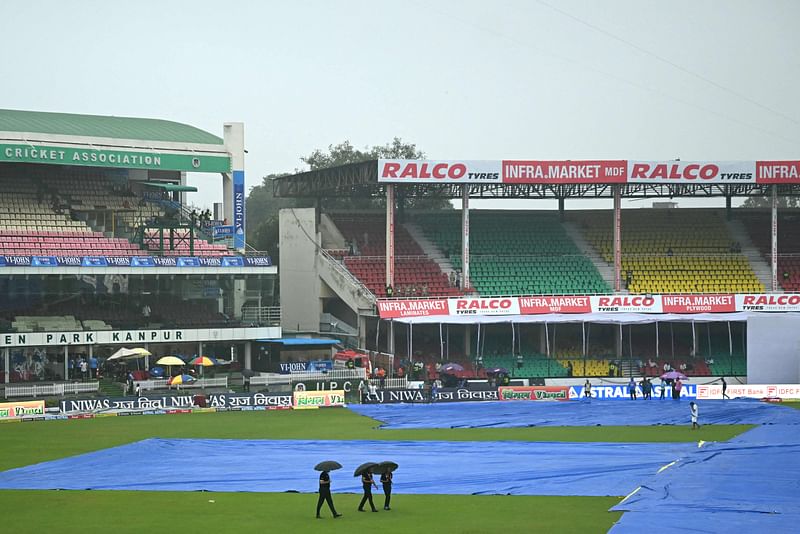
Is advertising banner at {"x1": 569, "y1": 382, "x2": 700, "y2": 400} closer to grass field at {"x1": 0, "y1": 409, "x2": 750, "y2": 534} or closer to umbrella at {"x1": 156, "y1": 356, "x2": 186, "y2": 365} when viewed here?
umbrella at {"x1": 156, "y1": 356, "x2": 186, "y2": 365}

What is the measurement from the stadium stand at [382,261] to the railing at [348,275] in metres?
0.51

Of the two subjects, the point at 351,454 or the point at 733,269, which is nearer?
the point at 351,454

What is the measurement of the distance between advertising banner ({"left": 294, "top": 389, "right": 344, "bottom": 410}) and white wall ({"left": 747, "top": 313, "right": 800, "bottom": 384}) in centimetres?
2163

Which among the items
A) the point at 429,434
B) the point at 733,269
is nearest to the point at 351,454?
the point at 429,434

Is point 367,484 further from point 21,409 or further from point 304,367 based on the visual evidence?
point 304,367

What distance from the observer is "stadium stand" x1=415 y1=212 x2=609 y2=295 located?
67500mm

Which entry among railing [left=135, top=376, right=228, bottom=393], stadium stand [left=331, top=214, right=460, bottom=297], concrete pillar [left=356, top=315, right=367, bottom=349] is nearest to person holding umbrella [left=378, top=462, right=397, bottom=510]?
railing [left=135, top=376, right=228, bottom=393]

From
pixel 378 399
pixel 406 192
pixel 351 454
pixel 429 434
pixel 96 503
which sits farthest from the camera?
pixel 406 192

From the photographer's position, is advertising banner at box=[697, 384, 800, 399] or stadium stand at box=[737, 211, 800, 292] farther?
stadium stand at box=[737, 211, 800, 292]

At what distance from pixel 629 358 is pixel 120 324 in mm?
28078

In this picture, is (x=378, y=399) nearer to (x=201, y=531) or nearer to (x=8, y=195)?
(x=8, y=195)

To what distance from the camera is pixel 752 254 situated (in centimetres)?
7088

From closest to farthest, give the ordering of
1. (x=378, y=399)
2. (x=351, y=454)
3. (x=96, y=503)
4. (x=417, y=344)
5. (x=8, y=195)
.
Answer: (x=96, y=503), (x=351, y=454), (x=378, y=399), (x=8, y=195), (x=417, y=344)

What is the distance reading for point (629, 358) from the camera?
6316 centimetres
